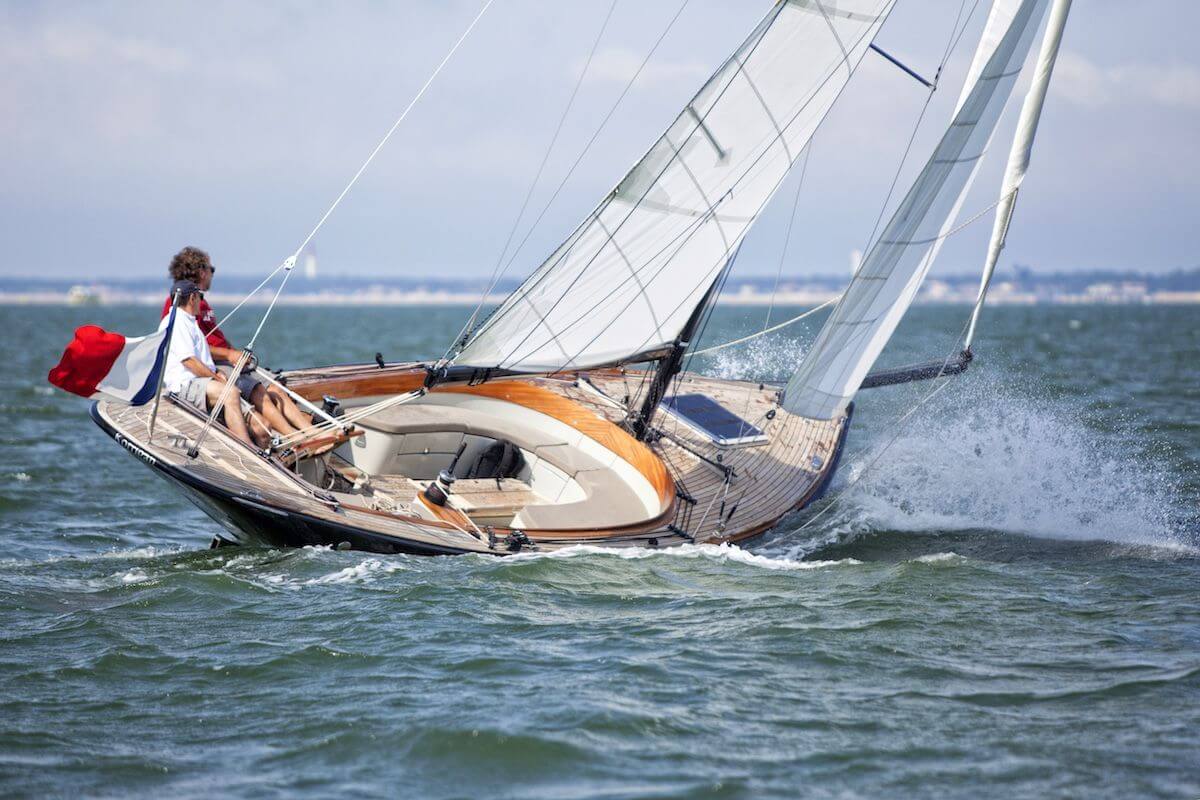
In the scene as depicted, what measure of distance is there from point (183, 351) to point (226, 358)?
1.96ft

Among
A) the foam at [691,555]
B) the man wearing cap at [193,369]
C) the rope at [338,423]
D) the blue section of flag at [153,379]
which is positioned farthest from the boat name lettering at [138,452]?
the foam at [691,555]

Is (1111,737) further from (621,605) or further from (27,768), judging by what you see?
(27,768)

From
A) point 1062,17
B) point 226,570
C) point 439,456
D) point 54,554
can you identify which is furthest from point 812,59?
point 54,554

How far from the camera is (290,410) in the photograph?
9672 mm

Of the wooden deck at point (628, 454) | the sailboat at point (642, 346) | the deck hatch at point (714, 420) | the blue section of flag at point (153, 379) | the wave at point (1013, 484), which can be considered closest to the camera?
the wooden deck at point (628, 454)

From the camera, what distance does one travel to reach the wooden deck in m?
8.27

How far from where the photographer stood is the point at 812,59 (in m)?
9.59

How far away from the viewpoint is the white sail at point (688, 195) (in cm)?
948

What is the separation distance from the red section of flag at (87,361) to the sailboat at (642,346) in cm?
42

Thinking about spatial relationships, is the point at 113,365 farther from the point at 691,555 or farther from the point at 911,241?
the point at 911,241

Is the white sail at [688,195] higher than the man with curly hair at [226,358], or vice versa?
the white sail at [688,195]

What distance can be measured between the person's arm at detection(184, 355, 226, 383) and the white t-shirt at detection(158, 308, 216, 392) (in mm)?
20

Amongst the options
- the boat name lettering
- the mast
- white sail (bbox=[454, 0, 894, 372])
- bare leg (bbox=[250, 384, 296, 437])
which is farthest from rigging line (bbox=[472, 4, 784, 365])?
the boat name lettering

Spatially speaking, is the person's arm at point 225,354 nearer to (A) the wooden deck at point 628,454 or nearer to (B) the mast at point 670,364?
(A) the wooden deck at point 628,454
